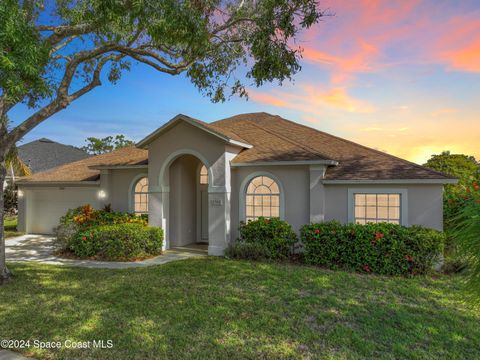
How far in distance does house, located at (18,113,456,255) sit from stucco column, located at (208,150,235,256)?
0.04 m

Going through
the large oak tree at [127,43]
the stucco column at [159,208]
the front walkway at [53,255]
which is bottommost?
the front walkway at [53,255]

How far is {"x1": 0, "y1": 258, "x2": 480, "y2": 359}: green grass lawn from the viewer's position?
16.2ft

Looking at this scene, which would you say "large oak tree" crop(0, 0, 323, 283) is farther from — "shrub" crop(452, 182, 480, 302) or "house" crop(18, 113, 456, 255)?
"shrub" crop(452, 182, 480, 302)

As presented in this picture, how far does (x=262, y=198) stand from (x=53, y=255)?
856 centimetres

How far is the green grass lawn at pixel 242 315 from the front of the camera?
495 centimetres

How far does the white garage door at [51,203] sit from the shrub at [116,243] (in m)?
5.94

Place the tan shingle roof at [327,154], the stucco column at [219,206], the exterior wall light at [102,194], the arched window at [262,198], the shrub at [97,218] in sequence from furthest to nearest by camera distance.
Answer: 1. the exterior wall light at [102,194]
2. the shrub at [97,218]
3. the arched window at [262,198]
4. the stucco column at [219,206]
5. the tan shingle roof at [327,154]

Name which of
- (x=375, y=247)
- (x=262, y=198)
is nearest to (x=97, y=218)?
(x=262, y=198)

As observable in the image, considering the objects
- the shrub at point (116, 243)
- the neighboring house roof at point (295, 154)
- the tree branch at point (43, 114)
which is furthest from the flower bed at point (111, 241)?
the tree branch at point (43, 114)

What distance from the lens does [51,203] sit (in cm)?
1806

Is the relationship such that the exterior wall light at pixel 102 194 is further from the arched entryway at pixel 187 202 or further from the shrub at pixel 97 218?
the arched entryway at pixel 187 202

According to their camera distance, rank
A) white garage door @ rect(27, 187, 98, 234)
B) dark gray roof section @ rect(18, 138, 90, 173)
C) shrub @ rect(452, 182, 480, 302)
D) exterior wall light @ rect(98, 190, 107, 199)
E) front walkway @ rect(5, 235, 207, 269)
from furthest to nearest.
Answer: dark gray roof section @ rect(18, 138, 90, 173) → white garage door @ rect(27, 187, 98, 234) → exterior wall light @ rect(98, 190, 107, 199) → front walkway @ rect(5, 235, 207, 269) → shrub @ rect(452, 182, 480, 302)

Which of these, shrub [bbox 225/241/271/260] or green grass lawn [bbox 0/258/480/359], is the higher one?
shrub [bbox 225/241/271/260]

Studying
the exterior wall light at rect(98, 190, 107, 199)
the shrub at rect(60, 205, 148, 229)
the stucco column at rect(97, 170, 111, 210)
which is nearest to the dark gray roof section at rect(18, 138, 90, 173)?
the exterior wall light at rect(98, 190, 107, 199)
